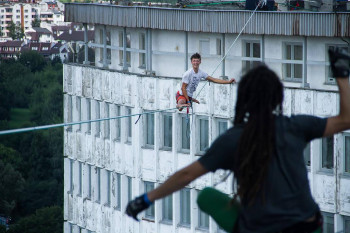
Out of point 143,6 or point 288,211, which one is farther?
point 143,6

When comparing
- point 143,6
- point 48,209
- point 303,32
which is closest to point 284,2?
point 303,32

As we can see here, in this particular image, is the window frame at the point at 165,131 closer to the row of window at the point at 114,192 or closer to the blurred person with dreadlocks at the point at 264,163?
the row of window at the point at 114,192

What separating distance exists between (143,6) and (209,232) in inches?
351

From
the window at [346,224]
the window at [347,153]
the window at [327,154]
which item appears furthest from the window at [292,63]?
the window at [346,224]

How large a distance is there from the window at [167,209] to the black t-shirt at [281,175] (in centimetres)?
3313

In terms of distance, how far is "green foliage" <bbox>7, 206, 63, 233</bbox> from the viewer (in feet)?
293

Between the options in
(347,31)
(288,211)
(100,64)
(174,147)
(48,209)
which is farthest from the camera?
(48,209)

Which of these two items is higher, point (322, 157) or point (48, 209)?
point (322, 157)

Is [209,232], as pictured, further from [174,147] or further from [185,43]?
[185,43]

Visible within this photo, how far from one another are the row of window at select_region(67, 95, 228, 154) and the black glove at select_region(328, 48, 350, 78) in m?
27.5

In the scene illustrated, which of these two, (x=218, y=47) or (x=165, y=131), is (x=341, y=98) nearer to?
Result: (x=218, y=47)

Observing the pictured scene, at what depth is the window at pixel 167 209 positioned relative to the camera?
129 ft

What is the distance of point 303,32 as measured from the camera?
3238 centimetres

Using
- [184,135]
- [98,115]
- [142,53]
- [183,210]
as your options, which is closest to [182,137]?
[184,135]
